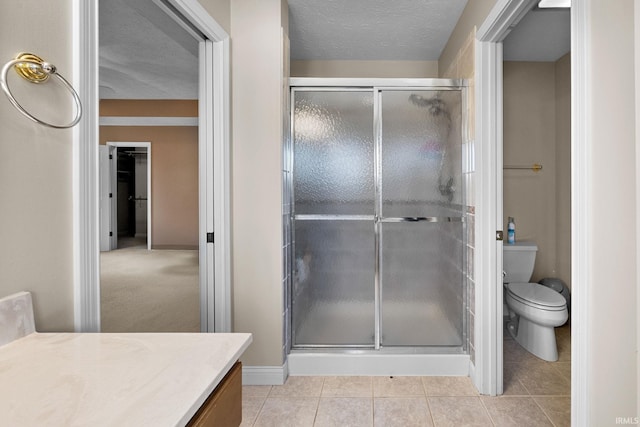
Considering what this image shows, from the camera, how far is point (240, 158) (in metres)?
2.21

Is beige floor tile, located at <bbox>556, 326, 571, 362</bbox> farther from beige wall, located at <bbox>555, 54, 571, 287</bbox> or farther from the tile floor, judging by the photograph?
beige wall, located at <bbox>555, 54, 571, 287</bbox>

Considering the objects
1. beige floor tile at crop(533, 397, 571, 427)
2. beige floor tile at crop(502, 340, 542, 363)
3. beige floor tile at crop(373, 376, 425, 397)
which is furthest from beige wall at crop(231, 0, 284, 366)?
beige floor tile at crop(502, 340, 542, 363)

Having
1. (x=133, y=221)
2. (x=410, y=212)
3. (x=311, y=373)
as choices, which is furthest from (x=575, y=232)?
(x=133, y=221)

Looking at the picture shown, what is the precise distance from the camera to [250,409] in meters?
1.95

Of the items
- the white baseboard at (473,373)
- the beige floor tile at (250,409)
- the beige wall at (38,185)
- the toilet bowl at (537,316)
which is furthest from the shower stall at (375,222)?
the beige wall at (38,185)

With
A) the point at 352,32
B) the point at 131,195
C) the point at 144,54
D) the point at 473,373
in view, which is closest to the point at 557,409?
the point at 473,373

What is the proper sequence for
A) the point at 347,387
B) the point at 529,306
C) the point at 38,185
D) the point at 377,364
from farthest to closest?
the point at 529,306
the point at 377,364
the point at 347,387
the point at 38,185

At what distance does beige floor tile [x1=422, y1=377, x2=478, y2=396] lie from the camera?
6.84 ft

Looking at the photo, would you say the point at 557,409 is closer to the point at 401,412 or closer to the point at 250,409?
the point at 401,412

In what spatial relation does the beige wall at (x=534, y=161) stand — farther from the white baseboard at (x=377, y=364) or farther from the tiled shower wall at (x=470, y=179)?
the white baseboard at (x=377, y=364)

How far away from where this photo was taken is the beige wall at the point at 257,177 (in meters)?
2.18

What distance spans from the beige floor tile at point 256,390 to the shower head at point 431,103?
6.94 feet

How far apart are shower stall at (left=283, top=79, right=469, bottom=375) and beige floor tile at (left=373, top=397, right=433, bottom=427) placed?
30 cm

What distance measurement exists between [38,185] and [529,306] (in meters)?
2.94
